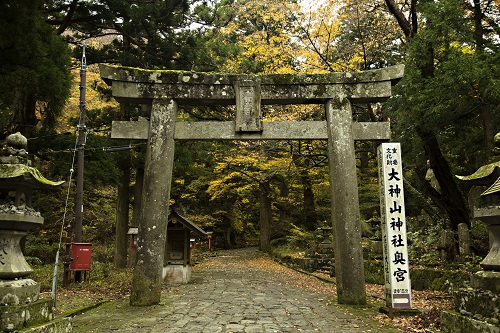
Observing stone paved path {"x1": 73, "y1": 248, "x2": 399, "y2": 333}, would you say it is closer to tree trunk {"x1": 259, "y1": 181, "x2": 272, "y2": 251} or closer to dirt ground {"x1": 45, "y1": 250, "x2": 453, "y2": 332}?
dirt ground {"x1": 45, "y1": 250, "x2": 453, "y2": 332}

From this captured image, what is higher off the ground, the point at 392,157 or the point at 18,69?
the point at 18,69

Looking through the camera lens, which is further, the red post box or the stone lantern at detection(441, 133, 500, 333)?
the red post box

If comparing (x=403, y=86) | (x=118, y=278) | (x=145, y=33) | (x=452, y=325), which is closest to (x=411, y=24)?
(x=403, y=86)

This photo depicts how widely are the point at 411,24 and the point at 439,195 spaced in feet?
20.6

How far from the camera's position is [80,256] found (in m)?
10.3

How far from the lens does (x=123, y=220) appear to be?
16375 millimetres

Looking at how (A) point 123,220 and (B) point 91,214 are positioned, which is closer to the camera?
(A) point 123,220

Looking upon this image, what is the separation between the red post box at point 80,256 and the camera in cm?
1027

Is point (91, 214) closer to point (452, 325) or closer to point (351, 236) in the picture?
point (351, 236)

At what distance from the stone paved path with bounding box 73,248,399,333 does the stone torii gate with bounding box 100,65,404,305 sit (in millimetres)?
946

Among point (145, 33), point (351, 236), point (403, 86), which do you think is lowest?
point (351, 236)

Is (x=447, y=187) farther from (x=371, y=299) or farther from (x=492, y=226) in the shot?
(x=492, y=226)

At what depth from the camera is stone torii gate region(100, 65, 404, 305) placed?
28.2 feet

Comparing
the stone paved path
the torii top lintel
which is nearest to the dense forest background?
the torii top lintel
